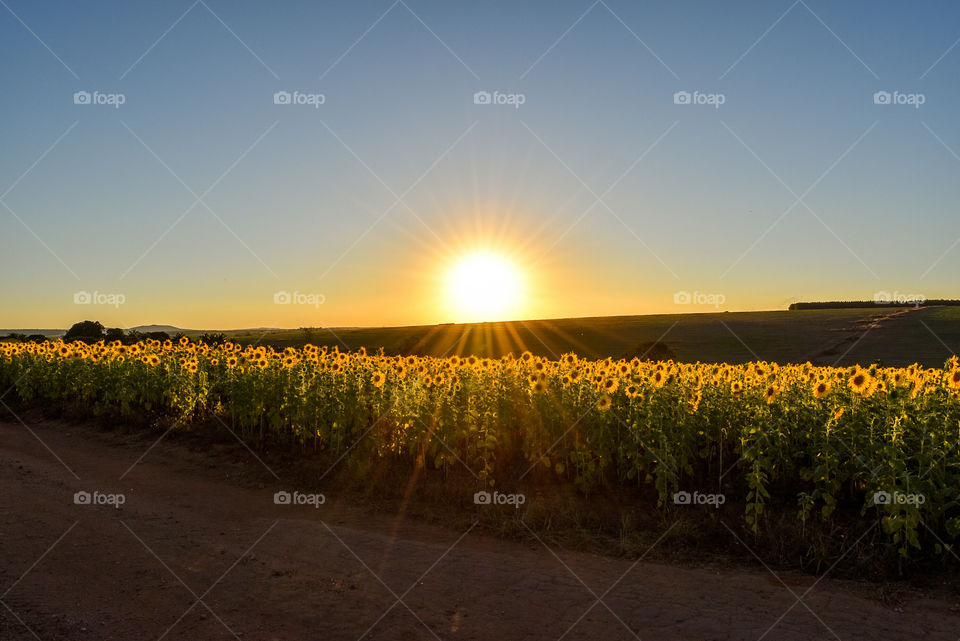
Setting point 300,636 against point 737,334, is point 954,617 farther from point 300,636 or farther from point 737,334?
point 737,334

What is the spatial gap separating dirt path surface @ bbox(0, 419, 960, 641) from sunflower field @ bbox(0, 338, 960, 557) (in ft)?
5.10

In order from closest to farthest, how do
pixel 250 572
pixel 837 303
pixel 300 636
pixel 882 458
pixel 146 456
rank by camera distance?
1. pixel 300 636
2. pixel 250 572
3. pixel 882 458
4. pixel 146 456
5. pixel 837 303

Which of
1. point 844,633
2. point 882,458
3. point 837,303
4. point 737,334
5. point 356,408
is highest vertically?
point 837,303

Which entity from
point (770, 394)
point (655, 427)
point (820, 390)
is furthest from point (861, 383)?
point (655, 427)

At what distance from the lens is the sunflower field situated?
332 inches

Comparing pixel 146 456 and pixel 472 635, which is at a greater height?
pixel 146 456

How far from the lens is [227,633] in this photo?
19.2 feet

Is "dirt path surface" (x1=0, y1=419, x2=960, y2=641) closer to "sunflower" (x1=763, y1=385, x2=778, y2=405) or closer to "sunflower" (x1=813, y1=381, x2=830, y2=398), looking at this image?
"sunflower" (x1=763, y1=385, x2=778, y2=405)

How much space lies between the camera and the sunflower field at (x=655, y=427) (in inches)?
332

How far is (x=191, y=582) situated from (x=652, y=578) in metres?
4.72

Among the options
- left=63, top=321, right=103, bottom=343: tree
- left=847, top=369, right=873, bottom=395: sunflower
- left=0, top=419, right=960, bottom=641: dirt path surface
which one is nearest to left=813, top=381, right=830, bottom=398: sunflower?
left=847, top=369, right=873, bottom=395: sunflower

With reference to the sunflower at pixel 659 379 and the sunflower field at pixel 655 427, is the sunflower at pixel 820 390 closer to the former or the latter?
the sunflower field at pixel 655 427

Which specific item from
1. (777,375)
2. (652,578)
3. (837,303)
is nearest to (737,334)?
(837,303)

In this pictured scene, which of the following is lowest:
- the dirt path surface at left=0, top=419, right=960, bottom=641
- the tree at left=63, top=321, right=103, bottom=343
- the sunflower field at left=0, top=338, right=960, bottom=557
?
the dirt path surface at left=0, top=419, right=960, bottom=641
